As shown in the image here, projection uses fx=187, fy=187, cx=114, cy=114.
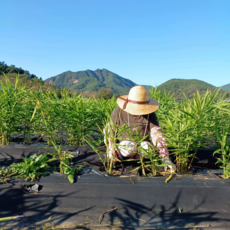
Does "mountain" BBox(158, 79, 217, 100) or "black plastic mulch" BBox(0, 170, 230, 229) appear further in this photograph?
"mountain" BBox(158, 79, 217, 100)

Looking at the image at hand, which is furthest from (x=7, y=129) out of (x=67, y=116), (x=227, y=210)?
(x=227, y=210)

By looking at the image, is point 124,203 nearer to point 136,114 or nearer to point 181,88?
point 136,114

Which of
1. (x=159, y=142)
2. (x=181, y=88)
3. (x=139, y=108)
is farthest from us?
(x=181, y=88)

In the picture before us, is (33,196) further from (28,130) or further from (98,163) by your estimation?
(28,130)

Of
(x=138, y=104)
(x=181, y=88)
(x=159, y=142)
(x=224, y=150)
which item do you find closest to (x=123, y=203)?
(x=159, y=142)

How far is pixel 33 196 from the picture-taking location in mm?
1399

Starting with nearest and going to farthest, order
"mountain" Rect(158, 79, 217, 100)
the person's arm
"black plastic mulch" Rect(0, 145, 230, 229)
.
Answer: "black plastic mulch" Rect(0, 145, 230, 229) → the person's arm → "mountain" Rect(158, 79, 217, 100)

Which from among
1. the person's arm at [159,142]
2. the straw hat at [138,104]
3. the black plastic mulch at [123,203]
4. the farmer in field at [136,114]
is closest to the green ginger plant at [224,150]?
the black plastic mulch at [123,203]

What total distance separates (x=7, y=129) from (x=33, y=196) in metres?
1.27

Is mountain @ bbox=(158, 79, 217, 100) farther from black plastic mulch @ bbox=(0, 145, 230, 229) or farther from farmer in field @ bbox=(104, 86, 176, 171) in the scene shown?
black plastic mulch @ bbox=(0, 145, 230, 229)

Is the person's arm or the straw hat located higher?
the straw hat

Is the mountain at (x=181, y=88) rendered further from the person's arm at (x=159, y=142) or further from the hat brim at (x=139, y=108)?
the person's arm at (x=159, y=142)

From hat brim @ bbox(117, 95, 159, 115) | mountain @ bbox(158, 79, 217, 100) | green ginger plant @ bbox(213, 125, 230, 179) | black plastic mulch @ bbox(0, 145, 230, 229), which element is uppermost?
mountain @ bbox(158, 79, 217, 100)

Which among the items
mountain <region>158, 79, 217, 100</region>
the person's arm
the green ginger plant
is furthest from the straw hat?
the green ginger plant
